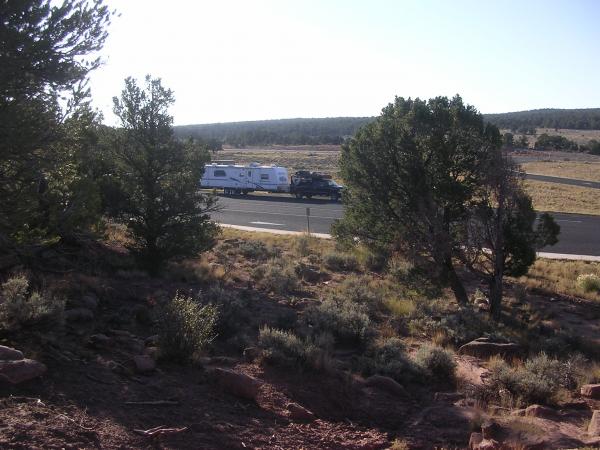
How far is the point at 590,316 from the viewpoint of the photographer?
1462cm

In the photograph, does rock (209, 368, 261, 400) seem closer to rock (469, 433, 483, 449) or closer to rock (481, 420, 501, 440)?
rock (469, 433, 483, 449)

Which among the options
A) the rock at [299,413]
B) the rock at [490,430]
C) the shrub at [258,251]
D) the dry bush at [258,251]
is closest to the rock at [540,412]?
the rock at [490,430]

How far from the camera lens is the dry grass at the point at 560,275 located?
16.6 meters

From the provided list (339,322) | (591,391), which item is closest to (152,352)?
(339,322)

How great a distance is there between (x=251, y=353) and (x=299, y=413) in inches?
74.1

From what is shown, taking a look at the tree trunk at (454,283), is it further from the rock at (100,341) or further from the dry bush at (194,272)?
the rock at (100,341)

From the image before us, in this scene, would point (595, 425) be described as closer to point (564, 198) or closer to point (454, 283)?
point (454, 283)

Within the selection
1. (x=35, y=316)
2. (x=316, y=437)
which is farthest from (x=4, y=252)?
(x=316, y=437)

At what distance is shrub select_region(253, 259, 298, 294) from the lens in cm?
1445

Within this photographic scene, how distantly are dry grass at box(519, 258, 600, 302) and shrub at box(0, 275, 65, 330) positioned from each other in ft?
44.3

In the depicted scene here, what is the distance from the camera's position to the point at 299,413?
678 cm

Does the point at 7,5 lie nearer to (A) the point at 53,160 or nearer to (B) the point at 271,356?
(A) the point at 53,160

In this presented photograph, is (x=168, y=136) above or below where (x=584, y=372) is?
above

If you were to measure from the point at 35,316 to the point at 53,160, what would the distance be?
197cm
